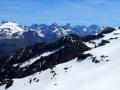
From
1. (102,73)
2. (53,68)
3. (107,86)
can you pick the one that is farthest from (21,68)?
(107,86)

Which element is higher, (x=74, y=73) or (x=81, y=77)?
(x=81, y=77)

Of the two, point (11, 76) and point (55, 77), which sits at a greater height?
point (55, 77)

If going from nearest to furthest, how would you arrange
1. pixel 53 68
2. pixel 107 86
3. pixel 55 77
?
pixel 107 86 < pixel 55 77 < pixel 53 68

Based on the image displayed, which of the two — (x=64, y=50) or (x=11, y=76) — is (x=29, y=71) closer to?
(x=11, y=76)

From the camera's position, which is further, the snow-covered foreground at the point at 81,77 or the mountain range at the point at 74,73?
the mountain range at the point at 74,73

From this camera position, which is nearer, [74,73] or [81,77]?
[81,77]

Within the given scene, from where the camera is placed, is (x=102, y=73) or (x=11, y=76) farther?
(x=11, y=76)

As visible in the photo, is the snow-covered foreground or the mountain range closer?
the snow-covered foreground

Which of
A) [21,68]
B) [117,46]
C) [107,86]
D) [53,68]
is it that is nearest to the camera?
[107,86]
